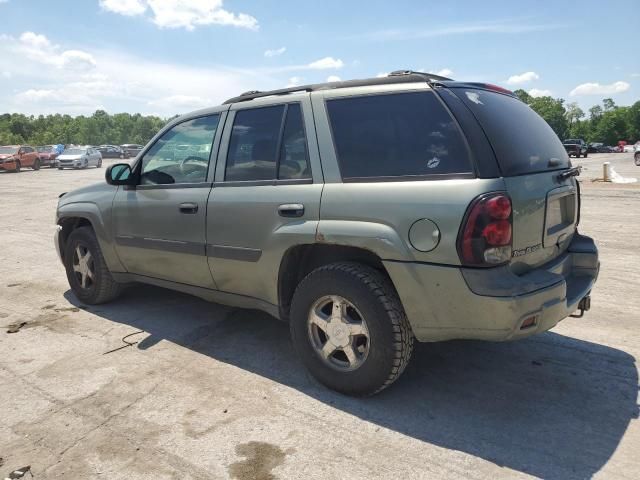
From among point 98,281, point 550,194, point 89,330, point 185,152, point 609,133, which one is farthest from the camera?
point 609,133

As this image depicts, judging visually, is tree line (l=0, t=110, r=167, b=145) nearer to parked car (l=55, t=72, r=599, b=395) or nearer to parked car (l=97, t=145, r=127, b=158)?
parked car (l=97, t=145, r=127, b=158)

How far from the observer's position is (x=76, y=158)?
34375 mm

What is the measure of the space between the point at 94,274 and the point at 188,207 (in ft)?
5.62

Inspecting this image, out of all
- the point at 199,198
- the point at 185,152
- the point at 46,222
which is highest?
the point at 185,152

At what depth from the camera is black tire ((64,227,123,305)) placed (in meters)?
4.84

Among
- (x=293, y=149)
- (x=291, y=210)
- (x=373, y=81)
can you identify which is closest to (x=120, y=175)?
(x=293, y=149)

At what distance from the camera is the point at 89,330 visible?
173 inches

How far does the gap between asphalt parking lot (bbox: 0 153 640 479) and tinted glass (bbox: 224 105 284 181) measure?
4.56 ft

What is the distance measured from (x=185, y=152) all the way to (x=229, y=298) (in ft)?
4.21

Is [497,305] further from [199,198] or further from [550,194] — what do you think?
[199,198]

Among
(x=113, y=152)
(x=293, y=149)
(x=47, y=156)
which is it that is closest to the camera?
(x=293, y=149)

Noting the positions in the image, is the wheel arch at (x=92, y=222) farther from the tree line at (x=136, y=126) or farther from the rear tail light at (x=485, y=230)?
the tree line at (x=136, y=126)

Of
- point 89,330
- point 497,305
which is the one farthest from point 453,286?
point 89,330

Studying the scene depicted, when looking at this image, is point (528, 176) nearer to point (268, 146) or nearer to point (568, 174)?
point (568, 174)
